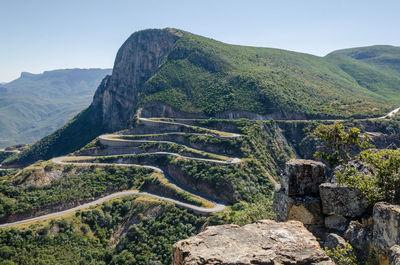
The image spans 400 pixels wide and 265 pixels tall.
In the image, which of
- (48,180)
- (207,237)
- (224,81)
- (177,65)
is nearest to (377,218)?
(207,237)

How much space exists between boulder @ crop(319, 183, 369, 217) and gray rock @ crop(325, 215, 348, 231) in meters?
0.40

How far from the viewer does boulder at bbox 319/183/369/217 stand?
55.5ft

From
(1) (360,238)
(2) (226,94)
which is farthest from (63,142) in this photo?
(1) (360,238)

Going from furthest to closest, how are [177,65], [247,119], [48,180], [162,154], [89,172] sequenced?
[177,65], [247,119], [162,154], [89,172], [48,180]

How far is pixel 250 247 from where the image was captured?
11.2 metres

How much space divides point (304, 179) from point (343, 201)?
117 inches

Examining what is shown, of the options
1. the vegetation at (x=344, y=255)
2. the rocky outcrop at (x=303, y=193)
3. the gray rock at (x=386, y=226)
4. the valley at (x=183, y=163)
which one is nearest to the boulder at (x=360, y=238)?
the vegetation at (x=344, y=255)

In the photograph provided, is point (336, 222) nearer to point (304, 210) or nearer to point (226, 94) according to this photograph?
point (304, 210)

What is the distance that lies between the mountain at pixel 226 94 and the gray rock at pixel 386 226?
104m

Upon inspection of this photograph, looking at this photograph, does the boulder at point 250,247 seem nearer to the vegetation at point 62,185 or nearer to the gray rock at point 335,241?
the gray rock at point 335,241

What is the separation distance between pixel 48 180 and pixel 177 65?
109 m

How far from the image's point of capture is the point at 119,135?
388 ft

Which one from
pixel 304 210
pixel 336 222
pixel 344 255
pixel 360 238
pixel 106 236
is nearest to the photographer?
pixel 344 255

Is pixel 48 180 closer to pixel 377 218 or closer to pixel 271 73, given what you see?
pixel 377 218
